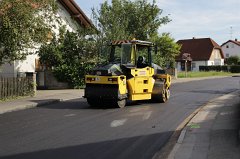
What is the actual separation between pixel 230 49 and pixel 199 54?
87.9ft

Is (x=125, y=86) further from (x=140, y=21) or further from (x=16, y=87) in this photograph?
(x=140, y=21)

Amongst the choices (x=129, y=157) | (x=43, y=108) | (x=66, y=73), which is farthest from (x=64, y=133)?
(x=66, y=73)

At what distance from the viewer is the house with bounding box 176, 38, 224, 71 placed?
8425cm

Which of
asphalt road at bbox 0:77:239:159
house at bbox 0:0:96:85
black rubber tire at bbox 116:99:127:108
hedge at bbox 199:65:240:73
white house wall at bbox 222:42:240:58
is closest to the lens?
asphalt road at bbox 0:77:239:159

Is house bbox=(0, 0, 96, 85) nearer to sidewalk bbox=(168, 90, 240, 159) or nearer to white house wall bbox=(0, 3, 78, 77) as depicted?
white house wall bbox=(0, 3, 78, 77)

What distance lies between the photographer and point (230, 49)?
4343 inches

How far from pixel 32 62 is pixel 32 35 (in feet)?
30.0

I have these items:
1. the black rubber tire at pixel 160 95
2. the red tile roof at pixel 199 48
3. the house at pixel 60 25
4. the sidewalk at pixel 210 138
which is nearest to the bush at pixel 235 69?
the red tile roof at pixel 199 48

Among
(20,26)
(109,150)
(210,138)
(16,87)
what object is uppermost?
(20,26)

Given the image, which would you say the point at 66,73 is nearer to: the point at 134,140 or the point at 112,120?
the point at 112,120

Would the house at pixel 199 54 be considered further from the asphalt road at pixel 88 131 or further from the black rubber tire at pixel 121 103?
the asphalt road at pixel 88 131

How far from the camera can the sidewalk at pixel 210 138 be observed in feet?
26.5

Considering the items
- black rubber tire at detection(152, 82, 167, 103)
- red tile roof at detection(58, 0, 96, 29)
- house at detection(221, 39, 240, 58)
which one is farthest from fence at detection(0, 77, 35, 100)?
house at detection(221, 39, 240, 58)

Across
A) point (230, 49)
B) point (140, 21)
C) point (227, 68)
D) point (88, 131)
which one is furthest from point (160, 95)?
point (230, 49)
